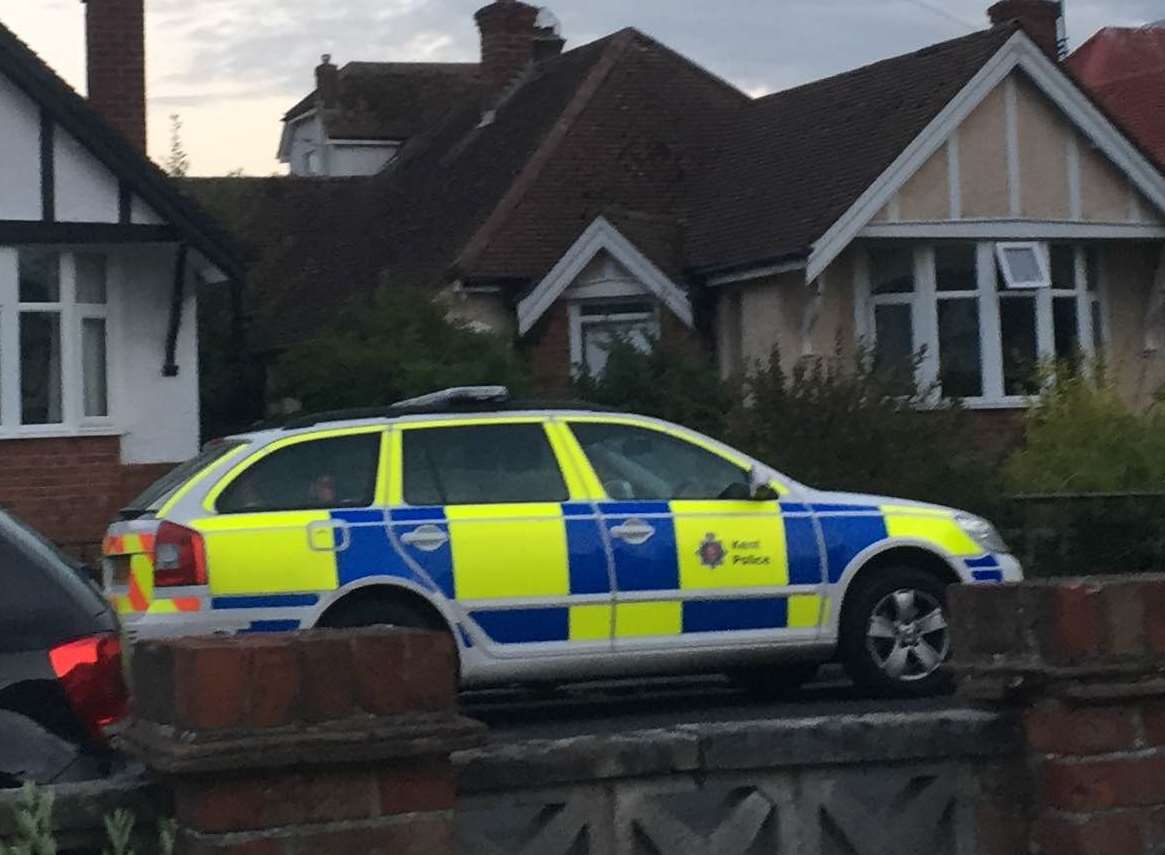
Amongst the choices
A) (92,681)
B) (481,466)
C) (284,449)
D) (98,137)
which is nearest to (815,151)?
(98,137)

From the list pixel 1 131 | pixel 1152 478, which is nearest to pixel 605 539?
pixel 1152 478

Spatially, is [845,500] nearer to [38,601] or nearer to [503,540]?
[503,540]

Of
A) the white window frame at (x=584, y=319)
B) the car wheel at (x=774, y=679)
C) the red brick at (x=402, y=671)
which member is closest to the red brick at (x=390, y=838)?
the red brick at (x=402, y=671)

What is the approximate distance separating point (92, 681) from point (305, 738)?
6.78ft

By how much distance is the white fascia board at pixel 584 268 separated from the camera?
75.6 ft

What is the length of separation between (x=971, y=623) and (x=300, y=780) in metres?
1.57

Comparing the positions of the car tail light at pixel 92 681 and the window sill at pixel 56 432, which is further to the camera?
the window sill at pixel 56 432

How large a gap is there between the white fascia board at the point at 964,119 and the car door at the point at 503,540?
39.1ft

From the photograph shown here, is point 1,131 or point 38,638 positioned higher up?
point 1,131

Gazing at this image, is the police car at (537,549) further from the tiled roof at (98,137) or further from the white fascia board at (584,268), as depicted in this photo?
the white fascia board at (584,268)

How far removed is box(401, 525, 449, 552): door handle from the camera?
32.9ft

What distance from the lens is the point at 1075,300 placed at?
942 inches

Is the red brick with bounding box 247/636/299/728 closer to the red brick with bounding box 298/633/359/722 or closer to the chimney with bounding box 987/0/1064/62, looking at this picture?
the red brick with bounding box 298/633/359/722

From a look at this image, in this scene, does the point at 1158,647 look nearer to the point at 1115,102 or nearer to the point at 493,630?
the point at 493,630
